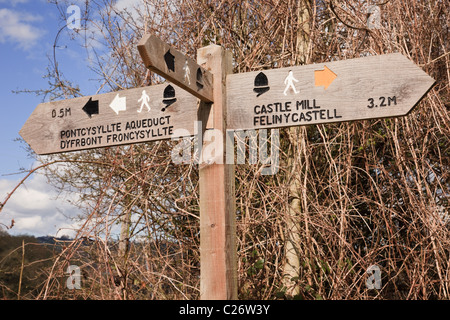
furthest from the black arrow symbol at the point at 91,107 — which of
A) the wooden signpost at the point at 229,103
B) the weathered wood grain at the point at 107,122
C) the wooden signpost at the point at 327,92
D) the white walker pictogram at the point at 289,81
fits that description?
the white walker pictogram at the point at 289,81

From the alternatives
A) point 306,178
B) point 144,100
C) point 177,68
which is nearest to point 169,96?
point 144,100

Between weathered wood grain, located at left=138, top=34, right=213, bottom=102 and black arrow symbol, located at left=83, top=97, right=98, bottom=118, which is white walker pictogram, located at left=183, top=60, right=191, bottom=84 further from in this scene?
black arrow symbol, located at left=83, top=97, right=98, bottom=118

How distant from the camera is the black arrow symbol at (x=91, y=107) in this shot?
238cm

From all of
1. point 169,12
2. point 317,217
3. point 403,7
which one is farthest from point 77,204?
point 403,7

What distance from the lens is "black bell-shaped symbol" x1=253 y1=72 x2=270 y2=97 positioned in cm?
209

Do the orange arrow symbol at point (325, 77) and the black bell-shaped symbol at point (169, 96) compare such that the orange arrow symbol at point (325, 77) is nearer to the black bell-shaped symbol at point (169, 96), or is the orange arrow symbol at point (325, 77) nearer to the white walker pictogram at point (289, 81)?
the white walker pictogram at point (289, 81)

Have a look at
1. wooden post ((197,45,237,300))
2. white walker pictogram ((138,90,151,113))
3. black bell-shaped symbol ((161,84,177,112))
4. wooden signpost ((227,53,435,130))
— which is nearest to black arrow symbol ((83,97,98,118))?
white walker pictogram ((138,90,151,113))

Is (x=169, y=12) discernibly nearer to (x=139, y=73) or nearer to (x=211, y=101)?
(x=139, y=73)

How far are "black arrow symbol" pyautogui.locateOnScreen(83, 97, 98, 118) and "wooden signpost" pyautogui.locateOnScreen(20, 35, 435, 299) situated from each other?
12 centimetres

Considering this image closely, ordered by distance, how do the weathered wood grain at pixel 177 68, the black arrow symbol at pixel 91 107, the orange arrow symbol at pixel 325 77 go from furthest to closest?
the black arrow symbol at pixel 91 107 < the orange arrow symbol at pixel 325 77 < the weathered wood grain at pixel 177 68

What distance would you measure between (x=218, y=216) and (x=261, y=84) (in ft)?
2.09

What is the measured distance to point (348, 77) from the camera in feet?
6.53
